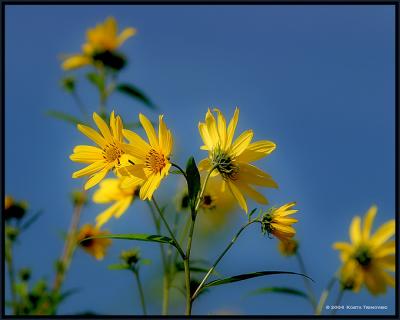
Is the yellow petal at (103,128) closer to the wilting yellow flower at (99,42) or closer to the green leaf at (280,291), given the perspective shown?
the green leaf at (280,291)

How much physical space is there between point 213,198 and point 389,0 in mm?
1104

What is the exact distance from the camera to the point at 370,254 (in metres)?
2.69

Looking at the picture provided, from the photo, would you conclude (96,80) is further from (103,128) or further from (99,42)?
(103,128)

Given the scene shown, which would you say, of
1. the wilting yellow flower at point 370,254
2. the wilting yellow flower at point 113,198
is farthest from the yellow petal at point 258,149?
the wilting yellow flower at point 370,254

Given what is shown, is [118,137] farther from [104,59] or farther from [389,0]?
[104,59]

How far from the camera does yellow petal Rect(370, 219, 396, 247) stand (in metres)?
2.58

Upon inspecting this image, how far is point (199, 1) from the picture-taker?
2170mm

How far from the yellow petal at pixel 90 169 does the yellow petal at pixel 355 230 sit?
149cm

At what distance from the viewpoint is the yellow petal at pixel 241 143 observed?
1.58m

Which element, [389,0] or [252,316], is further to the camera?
[389,0]

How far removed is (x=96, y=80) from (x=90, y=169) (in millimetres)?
1600

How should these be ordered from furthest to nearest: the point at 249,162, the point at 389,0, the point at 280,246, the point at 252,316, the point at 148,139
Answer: the point at 280,246 < the point at 389,0 < the point at 252,316 < the point at 249,162 < the point at 148,139

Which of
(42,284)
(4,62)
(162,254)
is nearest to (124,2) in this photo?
(4,62)

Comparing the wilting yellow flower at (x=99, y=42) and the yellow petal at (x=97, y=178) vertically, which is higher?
the wilting yellow flower at (x=99, y=42)
